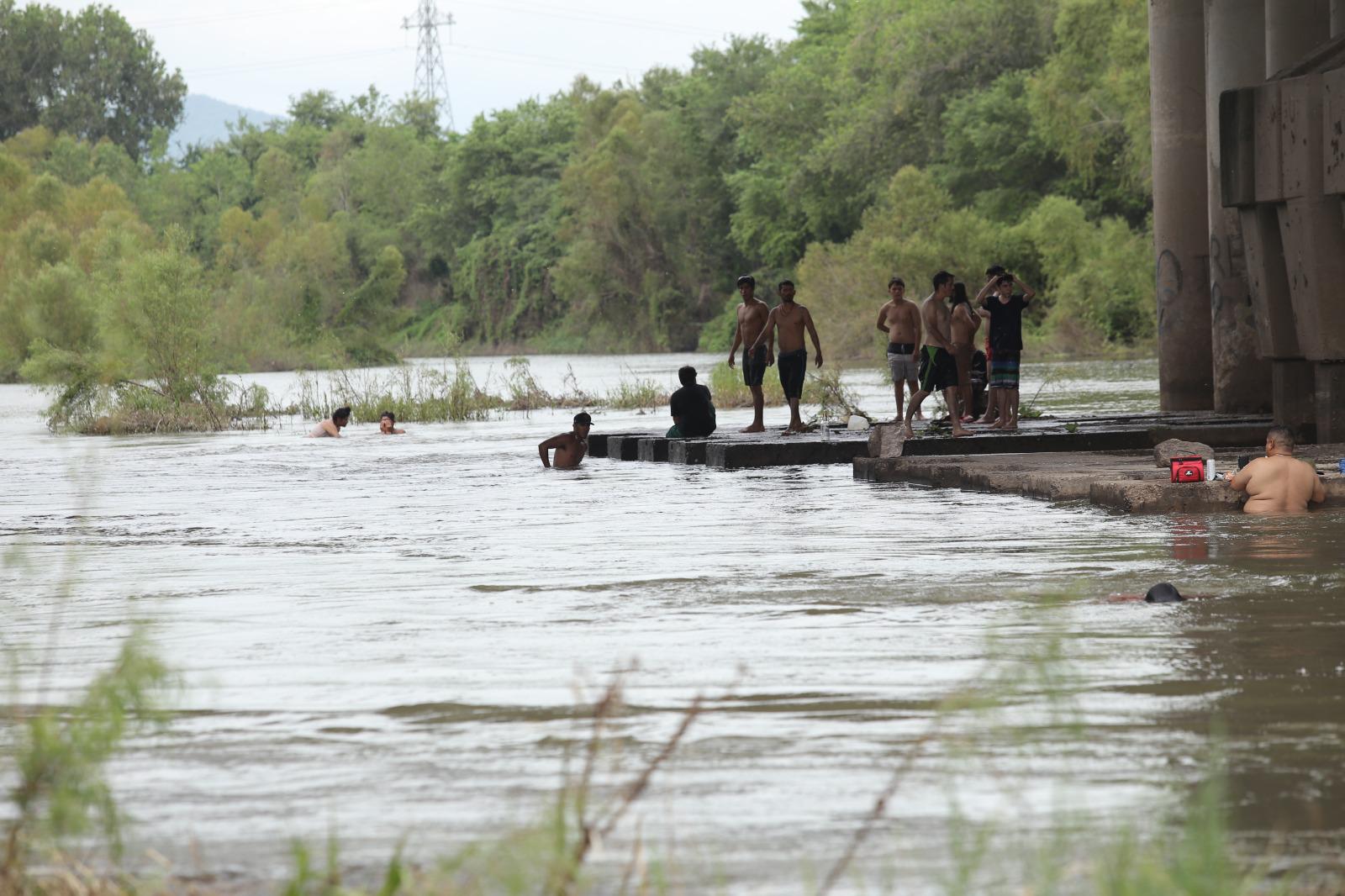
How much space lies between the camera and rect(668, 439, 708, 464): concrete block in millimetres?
21109

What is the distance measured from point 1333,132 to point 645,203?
77.1 m

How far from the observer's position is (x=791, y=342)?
21.9 m

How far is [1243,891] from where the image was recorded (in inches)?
159

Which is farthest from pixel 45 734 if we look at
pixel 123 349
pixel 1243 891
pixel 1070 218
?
pixel 1070 218

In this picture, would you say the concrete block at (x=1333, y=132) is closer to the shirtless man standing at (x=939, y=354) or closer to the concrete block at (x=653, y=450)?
the shirtless man standing at (x=939, y=354)

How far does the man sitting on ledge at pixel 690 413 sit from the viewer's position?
72.5 feet

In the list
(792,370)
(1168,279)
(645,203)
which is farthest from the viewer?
(645,203)

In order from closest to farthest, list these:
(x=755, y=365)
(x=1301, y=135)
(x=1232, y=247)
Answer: (x=1301, y=135) → (x=1232, y=247) → (x=755, y=365)

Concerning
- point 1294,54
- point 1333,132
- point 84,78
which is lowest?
point 1333,132

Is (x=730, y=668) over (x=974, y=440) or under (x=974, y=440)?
under

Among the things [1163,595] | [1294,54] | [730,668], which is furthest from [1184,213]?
[730,668]

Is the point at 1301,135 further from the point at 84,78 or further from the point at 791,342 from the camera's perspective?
the point at 84,78

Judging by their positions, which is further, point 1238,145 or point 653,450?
point 653,450

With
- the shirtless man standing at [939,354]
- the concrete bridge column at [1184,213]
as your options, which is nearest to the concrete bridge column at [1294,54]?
the shirtless man standing at [939,354]
